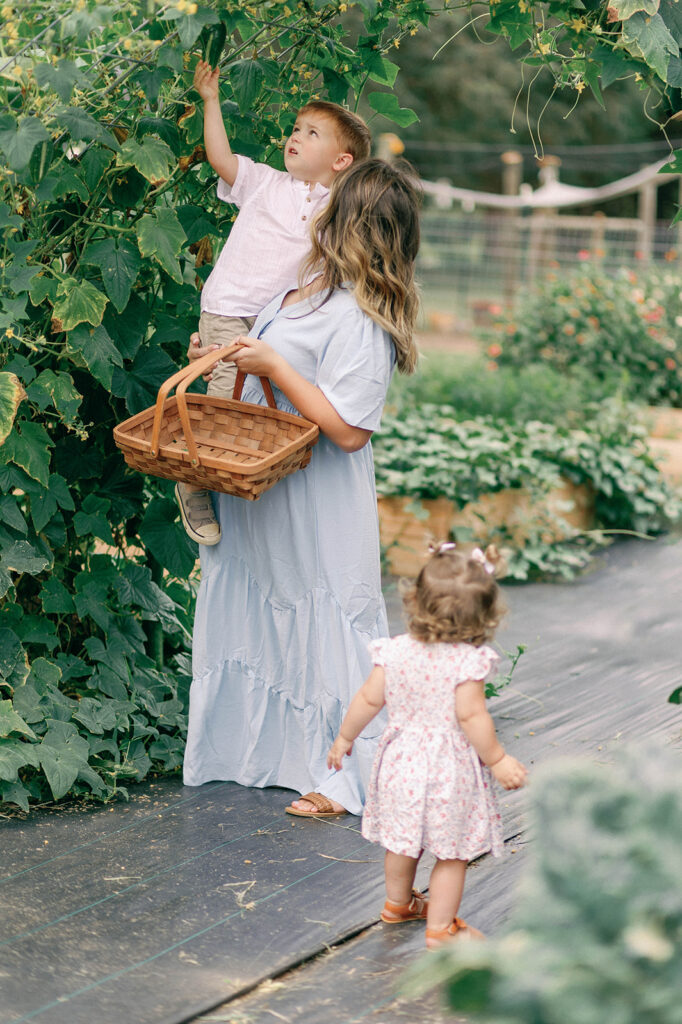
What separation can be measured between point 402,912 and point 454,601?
0.71 meters

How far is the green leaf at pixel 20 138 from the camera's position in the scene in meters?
2.69

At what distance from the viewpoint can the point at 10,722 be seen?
309cm

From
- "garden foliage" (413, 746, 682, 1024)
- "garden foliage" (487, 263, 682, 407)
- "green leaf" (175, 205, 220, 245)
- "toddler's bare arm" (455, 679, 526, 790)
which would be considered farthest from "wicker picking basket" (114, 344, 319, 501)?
"garden foliage" (487, 263, 682, 407)

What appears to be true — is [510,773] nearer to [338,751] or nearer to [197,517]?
[338,751]

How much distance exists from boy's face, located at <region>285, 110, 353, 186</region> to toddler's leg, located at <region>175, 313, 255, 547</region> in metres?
0.40

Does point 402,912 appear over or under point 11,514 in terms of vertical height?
under

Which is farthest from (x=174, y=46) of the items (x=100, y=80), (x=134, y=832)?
(x=134, y=832)

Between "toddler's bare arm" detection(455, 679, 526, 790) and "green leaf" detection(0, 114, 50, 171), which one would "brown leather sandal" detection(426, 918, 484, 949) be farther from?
"green leaf" detection(0, 114, 50, 171)

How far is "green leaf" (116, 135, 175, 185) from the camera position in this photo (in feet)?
9.54

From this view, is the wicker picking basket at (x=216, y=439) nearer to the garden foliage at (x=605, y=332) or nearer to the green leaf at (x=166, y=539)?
the green leaf at (x=166, y=539)

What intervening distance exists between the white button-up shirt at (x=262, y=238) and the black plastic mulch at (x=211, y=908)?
1.31 m

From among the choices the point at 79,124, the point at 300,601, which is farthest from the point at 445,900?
the point at 79,124

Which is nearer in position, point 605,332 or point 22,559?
point 22,559

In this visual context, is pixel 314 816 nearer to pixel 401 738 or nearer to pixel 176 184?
pixel 401 738
